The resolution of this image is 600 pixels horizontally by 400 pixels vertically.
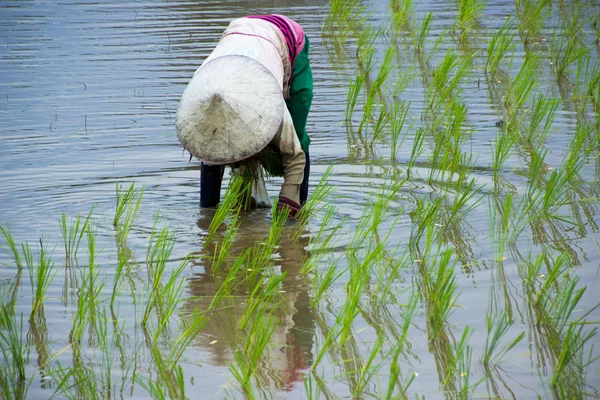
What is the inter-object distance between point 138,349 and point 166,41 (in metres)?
5.45

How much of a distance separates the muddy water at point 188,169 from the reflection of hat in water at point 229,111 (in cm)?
52

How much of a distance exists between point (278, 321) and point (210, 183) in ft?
3.79

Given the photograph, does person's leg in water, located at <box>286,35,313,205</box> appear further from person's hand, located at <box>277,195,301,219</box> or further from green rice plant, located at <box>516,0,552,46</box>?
green rice plant, located at <box>516,0,552,46</box>

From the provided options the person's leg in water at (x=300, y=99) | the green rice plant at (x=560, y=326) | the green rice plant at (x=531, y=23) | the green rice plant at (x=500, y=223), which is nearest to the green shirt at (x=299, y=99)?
the person's leg in water at (x=300, y=99)

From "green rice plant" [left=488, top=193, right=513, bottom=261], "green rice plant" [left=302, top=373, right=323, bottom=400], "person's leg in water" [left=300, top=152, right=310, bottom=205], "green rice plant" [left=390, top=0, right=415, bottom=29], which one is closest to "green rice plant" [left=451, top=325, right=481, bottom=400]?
"green rice plant" [left=302, top=373, right=323, bottom=400]

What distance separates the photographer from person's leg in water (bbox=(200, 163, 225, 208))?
12.0 feet

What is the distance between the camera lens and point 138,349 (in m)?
2.52

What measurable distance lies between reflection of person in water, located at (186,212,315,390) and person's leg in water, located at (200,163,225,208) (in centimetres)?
34

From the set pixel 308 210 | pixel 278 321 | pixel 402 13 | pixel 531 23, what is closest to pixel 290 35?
pixel 308 210

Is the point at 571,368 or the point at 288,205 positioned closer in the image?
the point at 571,368

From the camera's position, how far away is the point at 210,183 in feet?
12.2

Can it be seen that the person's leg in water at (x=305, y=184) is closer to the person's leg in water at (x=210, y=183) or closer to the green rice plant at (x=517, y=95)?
the person's leg in water at (x=210, y=183)

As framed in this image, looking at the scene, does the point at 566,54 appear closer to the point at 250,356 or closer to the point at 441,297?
the point at 441,297

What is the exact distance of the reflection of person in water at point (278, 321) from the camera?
2420 mm
